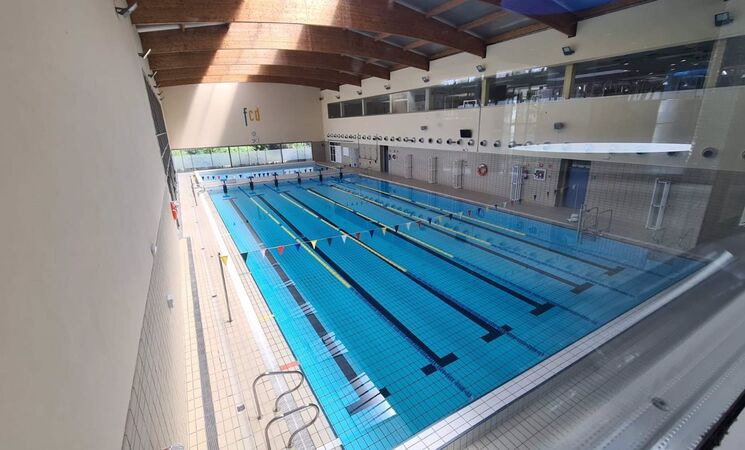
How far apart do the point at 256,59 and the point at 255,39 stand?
8.86 feet

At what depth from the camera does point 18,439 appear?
453 millimetres

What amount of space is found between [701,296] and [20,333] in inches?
Result: 70.7

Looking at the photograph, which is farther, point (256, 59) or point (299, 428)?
point (256, 59)

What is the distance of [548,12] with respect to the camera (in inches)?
241

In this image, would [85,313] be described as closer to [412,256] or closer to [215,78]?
[412,256]

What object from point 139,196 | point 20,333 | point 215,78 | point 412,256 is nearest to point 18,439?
point 20,333

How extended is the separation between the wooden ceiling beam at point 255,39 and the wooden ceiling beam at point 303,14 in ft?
6.41

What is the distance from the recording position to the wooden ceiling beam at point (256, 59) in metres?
9.12

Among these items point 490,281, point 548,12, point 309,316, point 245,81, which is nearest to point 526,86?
point 548,12

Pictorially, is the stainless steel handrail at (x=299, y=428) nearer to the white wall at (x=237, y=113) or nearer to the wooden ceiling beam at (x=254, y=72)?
the wooden ceiling beam at (x=254, y=72)

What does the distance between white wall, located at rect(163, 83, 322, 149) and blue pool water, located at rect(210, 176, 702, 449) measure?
29.3 ft

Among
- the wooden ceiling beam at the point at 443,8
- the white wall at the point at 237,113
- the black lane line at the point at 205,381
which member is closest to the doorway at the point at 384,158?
the white wall at the point at 237,113

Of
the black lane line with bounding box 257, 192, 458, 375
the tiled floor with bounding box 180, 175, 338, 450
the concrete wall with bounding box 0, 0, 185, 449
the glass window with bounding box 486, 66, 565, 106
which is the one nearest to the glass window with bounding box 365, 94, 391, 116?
the glass window with bounding box 486, 66, 565, 106

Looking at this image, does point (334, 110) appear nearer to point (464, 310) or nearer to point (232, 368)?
point (464, 310)
